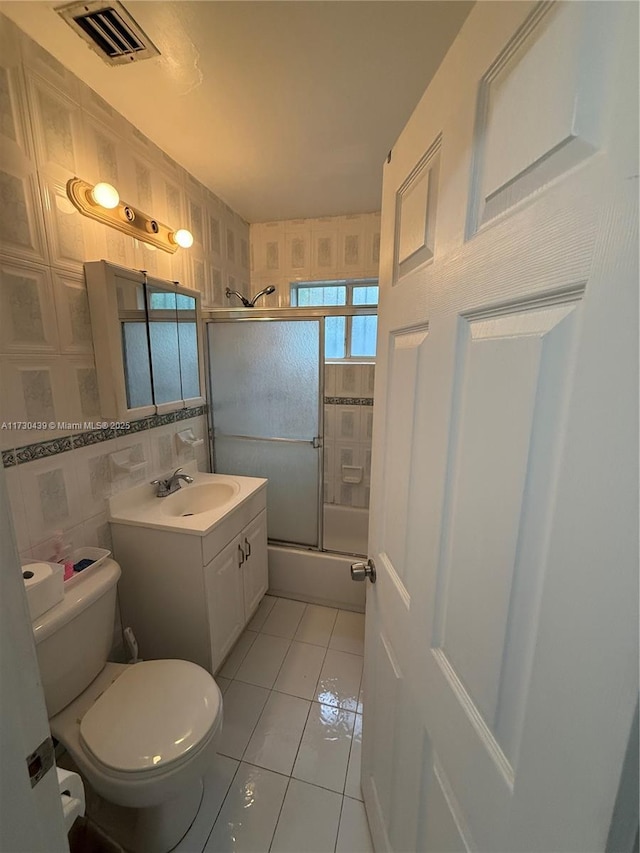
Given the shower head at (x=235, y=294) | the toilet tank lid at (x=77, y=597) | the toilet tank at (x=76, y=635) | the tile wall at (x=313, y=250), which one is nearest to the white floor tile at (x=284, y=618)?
the toilet tank at (x=76, y=635)

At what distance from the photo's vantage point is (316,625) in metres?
2.05

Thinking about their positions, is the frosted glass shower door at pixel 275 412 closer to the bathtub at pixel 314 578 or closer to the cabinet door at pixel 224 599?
the bathtub at pixel 314 578

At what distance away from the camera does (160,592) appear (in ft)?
5.03

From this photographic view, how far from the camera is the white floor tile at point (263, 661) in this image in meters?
1.71

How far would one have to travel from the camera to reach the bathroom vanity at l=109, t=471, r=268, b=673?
1.47 meters

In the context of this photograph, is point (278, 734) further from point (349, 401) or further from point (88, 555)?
point (349, 401)

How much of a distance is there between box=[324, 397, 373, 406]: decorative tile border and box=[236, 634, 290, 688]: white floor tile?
161 centimetres

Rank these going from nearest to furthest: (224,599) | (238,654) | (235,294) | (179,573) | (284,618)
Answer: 1. (179,573)
2. (224,599)
3. (238,654)
4. (284,618)
5. (235,294)

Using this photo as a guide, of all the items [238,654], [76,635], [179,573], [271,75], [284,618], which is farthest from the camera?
[284,618]

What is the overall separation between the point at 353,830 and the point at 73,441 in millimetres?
1675

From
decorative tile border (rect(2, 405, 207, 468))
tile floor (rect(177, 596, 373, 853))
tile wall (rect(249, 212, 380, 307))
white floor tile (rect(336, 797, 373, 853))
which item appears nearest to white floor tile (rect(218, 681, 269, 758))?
tile floor (rect(177, 596, 373, 853))

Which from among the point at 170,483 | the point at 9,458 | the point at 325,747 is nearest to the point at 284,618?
the point at 325,747

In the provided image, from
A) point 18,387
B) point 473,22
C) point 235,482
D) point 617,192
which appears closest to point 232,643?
point 235,482

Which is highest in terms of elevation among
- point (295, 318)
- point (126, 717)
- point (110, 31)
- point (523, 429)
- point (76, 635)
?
point (110, 31)
